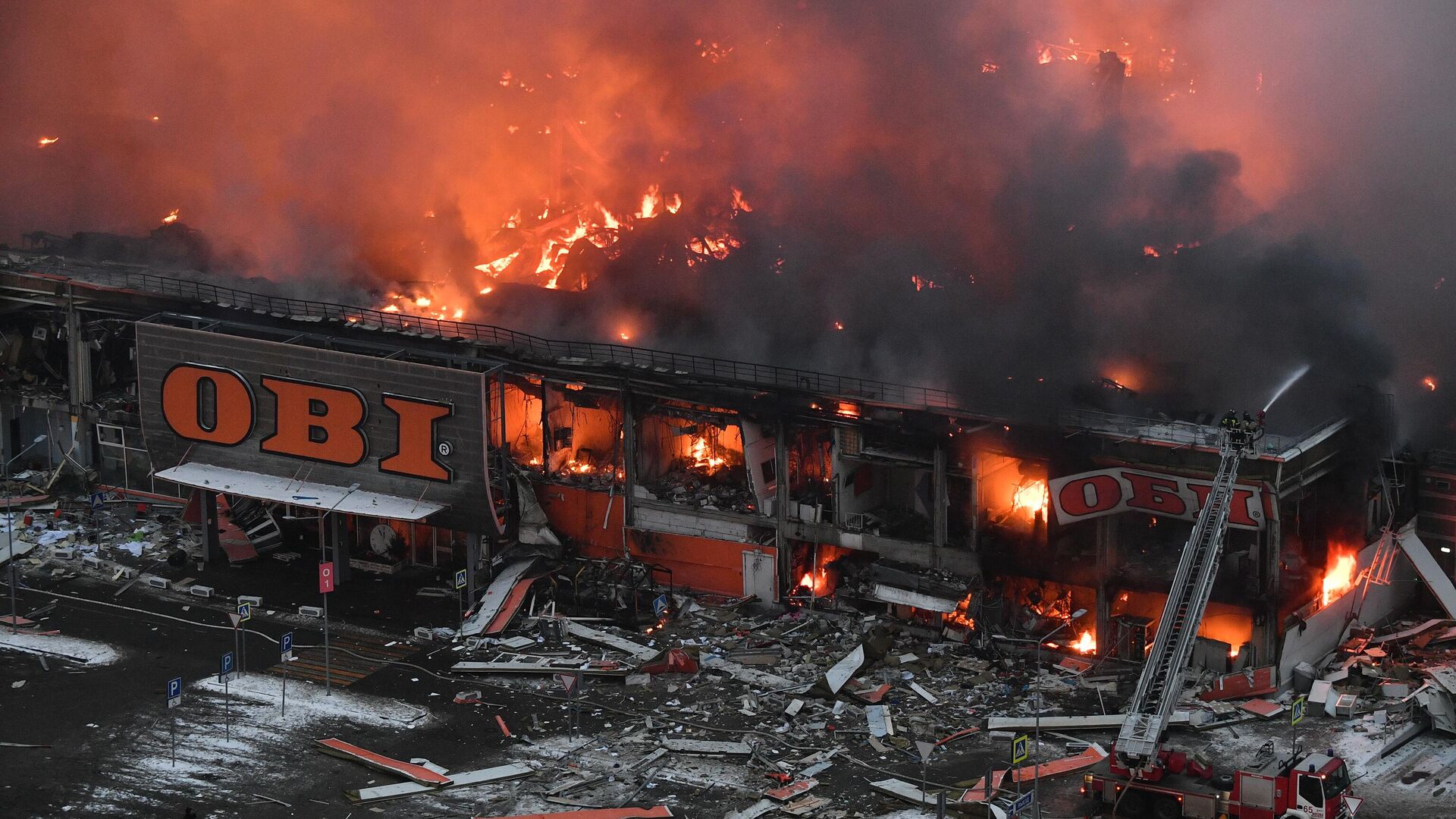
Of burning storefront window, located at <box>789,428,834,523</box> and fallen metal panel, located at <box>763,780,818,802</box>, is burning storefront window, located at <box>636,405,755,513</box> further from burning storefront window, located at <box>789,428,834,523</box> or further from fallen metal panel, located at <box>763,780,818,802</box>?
fallen metal panel, located at <box>763,780,818,802</box>

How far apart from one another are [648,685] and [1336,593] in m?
17.8

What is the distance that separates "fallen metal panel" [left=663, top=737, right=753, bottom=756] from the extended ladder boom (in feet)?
26.4

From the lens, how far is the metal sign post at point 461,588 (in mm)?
38750

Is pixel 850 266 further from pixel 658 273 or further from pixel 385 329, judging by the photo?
pixel 385 329

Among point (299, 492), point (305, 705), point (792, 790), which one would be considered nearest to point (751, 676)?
point (792, 790)

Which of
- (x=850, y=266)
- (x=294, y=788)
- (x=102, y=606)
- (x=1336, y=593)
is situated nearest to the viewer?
(x=294, y=788)

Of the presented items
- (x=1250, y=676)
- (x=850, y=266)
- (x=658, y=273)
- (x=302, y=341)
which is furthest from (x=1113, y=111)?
(x=302, y=341)

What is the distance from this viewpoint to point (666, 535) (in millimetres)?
42750

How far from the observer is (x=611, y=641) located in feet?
127

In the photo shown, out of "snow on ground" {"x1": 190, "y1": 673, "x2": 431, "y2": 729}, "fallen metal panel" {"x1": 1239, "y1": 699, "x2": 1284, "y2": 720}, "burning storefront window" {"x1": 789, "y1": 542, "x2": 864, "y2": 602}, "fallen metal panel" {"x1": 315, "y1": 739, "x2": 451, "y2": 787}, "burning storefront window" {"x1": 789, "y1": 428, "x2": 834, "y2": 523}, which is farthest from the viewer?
"burning storefront window" {"x1": 789, "y1": 542, "x2": 864, "y2": 602}

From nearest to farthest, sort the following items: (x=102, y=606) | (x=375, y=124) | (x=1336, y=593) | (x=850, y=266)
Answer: (x=1336, y=593) → (x=102, y=606) → (x=850, y=266) → (x=375, y=124)

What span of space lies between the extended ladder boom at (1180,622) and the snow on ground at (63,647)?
81.8 ft

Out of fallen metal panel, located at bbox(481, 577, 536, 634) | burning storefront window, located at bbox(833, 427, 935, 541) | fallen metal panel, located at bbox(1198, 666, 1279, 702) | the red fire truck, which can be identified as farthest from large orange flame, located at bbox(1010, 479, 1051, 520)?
fallen metal panel, located at bbox(481, 577, 536, 634)

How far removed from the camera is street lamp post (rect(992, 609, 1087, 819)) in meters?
27.8
